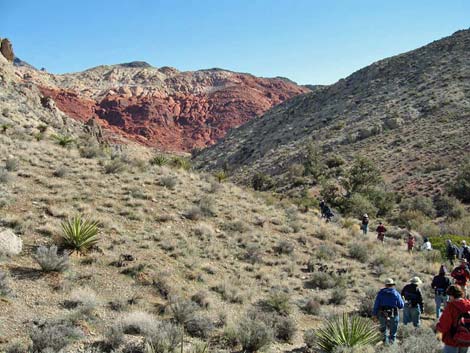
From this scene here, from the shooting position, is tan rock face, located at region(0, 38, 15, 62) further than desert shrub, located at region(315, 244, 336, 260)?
Yes

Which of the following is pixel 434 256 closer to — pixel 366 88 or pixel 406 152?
pixel 406 152

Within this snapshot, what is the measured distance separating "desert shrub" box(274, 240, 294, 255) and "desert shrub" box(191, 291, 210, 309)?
5315 mm

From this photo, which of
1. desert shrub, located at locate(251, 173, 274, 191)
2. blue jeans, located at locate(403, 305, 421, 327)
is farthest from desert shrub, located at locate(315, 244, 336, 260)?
desert shrub, located at locate(251, 173, 274, 191)

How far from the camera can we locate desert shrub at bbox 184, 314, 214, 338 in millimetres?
7918

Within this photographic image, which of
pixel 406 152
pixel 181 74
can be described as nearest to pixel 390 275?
pixel 406 152

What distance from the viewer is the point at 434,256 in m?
18.1

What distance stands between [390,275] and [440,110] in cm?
3840

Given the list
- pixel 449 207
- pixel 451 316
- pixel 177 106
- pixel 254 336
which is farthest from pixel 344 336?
pixel 177 106

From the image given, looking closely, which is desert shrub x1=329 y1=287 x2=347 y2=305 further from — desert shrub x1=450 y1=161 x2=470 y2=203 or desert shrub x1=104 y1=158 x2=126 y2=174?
desert shrub x1=450 y1=161 x2=470 y2=203

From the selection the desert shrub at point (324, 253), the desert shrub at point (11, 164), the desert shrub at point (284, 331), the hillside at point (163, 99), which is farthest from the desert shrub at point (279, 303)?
the hillside at point (163, 99)

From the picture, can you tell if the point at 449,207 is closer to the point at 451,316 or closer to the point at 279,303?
the point at 279,303

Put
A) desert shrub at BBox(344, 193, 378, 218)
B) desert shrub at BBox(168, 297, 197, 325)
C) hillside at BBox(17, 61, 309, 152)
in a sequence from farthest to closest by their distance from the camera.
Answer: hillside at BBox(17, 61, 309, 152), desert shrub at BBox(344, 193, 378, 218), desert shrub at BBox(168, 297, 197, 325)

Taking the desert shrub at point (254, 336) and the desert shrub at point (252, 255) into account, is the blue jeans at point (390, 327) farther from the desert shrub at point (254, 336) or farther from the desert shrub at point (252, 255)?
the desert shrub at point (252, 255)

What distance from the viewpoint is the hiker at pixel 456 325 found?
5.53m
